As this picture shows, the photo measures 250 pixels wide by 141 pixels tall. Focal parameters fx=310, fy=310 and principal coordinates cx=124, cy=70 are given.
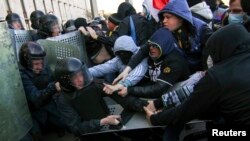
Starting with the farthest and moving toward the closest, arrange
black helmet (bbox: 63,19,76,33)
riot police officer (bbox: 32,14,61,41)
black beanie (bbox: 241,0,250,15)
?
black helmet (bbox: 63,19,76,33), riot police officer (bbox: 32,14,61,41), black beanie (bbox: 241,0,250,15)

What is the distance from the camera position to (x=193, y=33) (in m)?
3.27

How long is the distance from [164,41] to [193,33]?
0.46m

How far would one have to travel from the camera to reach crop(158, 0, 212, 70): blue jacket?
10.3 ft

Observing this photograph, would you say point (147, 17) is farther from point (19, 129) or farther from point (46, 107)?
point (19, 129)

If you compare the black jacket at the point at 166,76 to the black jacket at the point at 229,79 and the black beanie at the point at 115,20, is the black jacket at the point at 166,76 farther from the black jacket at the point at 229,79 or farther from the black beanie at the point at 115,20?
the black beanie at the point at 115,20

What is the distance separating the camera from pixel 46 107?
3885 mm

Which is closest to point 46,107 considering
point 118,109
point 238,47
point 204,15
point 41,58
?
point 41,58

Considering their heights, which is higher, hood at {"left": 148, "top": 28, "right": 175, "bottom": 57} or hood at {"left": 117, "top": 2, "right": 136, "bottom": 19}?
hood at {"left": 117, "top": 2, "right": 136, "bottom": 19}

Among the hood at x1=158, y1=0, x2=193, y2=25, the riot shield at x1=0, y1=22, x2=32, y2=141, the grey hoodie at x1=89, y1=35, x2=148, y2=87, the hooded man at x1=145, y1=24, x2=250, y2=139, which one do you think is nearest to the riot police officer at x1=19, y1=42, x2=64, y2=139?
the riot shield at x1=0, y1=22, x2=32, y2=141

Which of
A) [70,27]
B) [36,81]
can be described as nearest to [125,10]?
[70,27]

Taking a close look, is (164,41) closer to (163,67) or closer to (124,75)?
(163,67)

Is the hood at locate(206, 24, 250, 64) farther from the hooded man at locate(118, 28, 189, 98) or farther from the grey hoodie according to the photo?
the grey hoodie

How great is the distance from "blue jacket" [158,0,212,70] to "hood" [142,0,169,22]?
400 millimetres

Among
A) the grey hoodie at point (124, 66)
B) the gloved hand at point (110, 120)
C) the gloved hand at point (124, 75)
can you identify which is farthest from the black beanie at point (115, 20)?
the gloved hand at point (110, 120)
